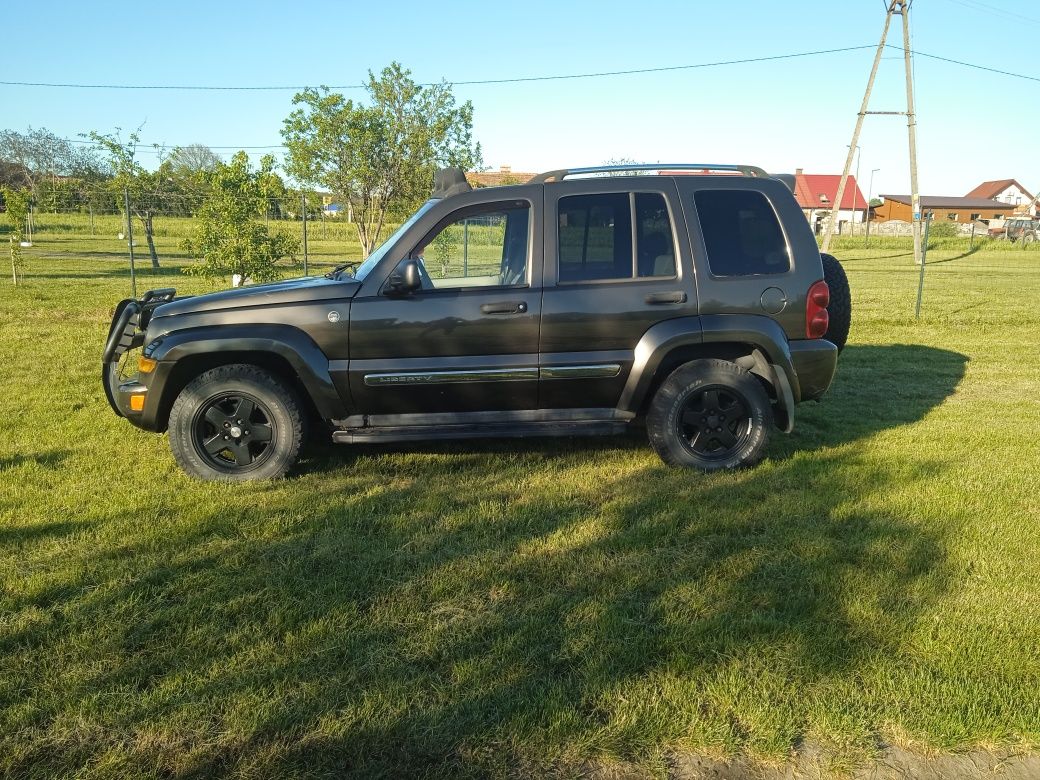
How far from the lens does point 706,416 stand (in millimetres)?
5090

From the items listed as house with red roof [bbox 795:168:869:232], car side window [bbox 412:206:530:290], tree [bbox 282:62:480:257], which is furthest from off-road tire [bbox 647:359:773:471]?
house with red roof [bbox 795:168:869:232]

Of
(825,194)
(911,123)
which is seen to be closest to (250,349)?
(911,123)

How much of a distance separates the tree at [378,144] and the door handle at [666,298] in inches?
623

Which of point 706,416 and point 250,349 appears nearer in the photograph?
point 250,349

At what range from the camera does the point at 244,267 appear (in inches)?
519

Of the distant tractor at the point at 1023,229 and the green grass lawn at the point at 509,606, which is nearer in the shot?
the green grass lawn at the point at 509,606

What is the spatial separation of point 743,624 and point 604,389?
2.13 m

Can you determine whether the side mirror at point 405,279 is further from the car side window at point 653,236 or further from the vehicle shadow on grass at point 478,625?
the car side window at point 653,236

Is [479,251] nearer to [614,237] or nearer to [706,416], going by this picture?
[614,237]

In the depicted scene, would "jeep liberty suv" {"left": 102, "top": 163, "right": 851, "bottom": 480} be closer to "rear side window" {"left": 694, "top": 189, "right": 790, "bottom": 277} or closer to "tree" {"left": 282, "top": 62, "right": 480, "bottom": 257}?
"rear side window" {"left": 694, "top": 189, "right": 790, "bottom": 277}

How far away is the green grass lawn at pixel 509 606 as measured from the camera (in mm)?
2498

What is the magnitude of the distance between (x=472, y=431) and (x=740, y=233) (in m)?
2.12

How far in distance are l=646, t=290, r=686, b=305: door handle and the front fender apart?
2.01 m

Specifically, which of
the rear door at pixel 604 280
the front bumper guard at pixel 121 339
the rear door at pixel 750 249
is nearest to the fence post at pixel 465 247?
the rear door at pixel 604 280
